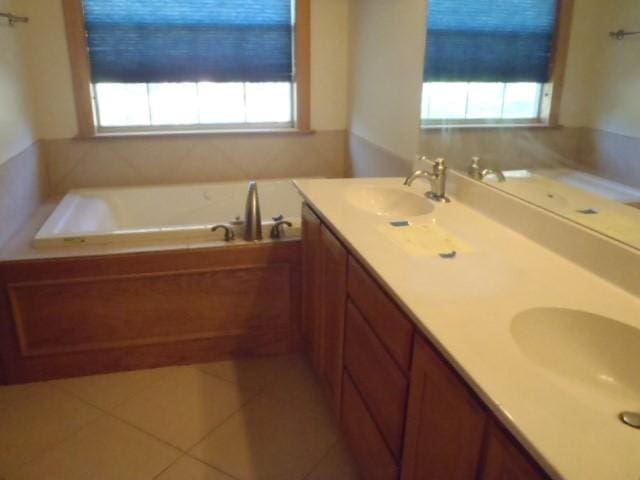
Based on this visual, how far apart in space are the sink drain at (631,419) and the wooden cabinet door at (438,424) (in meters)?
0.21

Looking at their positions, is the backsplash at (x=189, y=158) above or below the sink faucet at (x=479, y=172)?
below

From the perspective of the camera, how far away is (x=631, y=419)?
784 millimetres

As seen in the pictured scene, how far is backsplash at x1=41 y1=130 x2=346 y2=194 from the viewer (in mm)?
3129

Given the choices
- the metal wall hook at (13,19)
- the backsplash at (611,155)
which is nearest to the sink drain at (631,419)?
the backsplash at (611,155)

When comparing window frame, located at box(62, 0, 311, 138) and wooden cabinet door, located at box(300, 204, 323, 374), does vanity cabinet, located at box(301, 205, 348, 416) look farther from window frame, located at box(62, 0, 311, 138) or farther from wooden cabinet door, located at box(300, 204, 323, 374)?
window frame, located at box(62, 0, 311, 138)

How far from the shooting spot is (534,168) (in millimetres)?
1603

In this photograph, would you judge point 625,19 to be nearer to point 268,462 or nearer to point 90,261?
point 268,462

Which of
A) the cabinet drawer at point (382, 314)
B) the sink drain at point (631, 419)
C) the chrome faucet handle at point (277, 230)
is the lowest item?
the chrome faucet handle at point (277, 230)

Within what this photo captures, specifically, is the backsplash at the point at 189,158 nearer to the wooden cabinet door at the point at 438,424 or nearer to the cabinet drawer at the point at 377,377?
the cabinet drawer at the point at 377,377

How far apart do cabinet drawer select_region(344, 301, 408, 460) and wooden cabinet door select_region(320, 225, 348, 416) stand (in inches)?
2.9

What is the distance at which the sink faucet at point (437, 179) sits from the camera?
1979 millimetres

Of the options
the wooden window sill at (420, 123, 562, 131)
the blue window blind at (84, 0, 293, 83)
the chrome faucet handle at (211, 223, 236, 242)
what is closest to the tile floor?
the chrome faucet handle at (211, 223, 236, 242)

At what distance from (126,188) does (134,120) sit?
478 mm

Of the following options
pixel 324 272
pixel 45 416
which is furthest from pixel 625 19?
pixel 45 416
